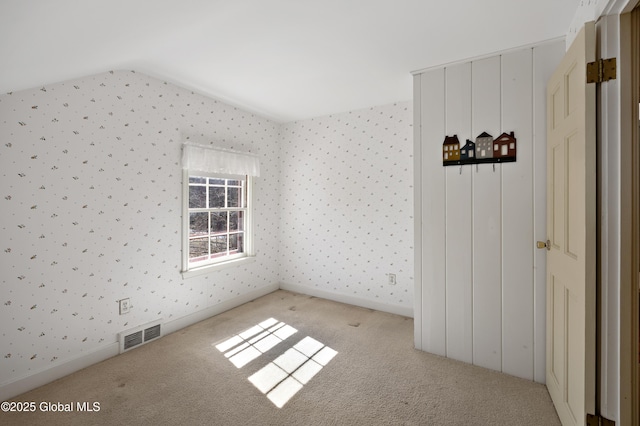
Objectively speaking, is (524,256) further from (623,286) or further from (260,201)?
(260,201)

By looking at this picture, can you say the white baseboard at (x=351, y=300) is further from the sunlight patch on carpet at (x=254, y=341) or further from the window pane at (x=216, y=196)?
the window pane at (x=216, y=196)

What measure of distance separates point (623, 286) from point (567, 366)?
0.62m

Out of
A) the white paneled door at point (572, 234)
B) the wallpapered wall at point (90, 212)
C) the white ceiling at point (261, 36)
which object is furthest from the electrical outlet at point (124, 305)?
the white paneled door at point (572, 234)

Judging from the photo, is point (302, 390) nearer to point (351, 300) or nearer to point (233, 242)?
point (351, 300)

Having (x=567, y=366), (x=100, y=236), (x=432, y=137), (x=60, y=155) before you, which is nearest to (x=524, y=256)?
(x=567, y=366)

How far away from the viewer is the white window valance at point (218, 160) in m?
3.01

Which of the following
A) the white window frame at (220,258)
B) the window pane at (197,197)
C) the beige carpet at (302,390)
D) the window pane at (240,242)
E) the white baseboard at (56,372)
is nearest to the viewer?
the beige carpet at (302,390)

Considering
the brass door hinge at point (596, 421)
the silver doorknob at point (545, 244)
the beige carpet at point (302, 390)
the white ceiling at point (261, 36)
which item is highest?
the white ceiling at point (261, 36)

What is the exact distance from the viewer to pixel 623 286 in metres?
1.31

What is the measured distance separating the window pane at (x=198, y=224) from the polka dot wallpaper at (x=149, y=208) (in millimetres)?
259

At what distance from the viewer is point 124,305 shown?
256 centimetres

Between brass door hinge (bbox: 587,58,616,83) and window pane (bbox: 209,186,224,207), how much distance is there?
3.27 m

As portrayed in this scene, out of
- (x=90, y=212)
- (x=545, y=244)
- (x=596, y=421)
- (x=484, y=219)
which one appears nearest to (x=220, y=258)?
(x=90, y=212)

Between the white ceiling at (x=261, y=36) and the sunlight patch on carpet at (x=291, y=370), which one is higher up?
the white ceiling at (x=261, y=36)
